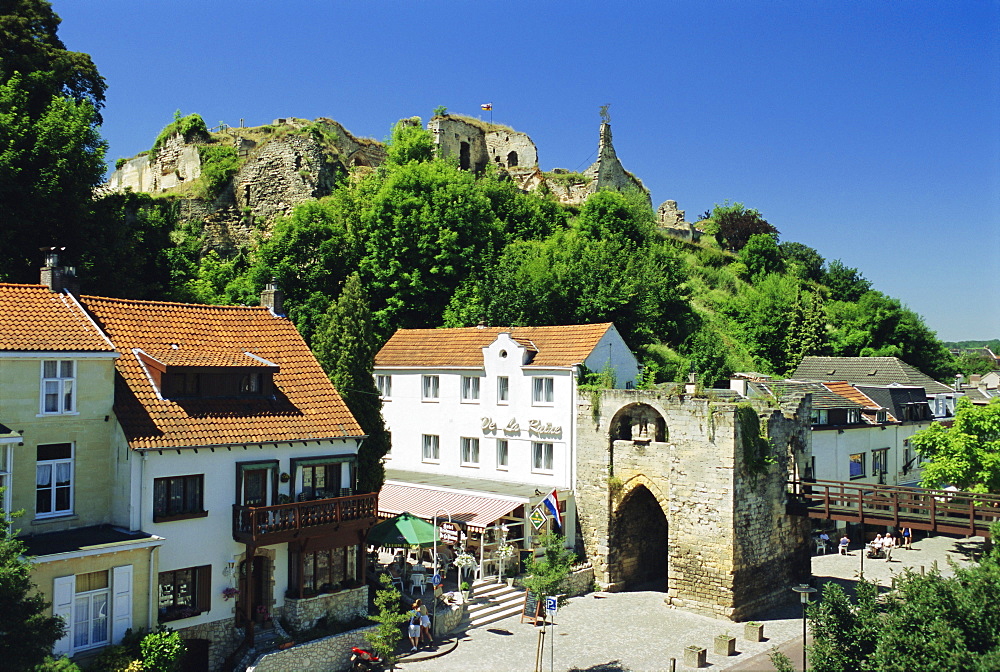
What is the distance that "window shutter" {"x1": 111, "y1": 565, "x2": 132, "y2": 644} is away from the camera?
19578mm

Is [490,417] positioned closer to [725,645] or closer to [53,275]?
[725,645]

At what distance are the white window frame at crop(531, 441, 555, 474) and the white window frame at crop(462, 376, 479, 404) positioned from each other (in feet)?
11.5

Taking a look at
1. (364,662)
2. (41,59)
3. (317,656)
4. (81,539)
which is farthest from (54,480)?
(41,59)

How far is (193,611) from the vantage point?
21281mm

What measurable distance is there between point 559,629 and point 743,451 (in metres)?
9.06

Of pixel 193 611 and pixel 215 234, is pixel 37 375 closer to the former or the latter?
pixel 193 611

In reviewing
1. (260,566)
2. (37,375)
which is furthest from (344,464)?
(37,375)

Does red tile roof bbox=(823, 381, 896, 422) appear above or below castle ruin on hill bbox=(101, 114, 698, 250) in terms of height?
below

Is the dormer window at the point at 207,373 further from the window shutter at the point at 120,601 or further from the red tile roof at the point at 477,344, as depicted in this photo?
the red tile roof at the point at 477,344

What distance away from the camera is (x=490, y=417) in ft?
118

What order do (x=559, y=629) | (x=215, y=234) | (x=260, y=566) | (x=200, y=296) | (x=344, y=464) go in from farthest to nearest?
(x=215, y=234) → (x=200, y=296) → (x=559, y=629) → (x=344, y=464) → (x=260, y=566)

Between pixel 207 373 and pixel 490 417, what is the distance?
600 inches

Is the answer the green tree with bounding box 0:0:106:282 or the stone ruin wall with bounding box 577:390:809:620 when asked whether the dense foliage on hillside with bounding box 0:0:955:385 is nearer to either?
the green tree with bounding box 0:0:106:282

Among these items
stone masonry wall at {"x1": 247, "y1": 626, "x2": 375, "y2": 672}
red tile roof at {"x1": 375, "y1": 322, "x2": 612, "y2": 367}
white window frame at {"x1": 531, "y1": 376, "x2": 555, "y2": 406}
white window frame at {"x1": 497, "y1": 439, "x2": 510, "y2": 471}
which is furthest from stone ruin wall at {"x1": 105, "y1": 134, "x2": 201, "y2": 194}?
stone masonry wall at {"x1": 247, "y1": 626, "x2": 375, "y2": 672}
